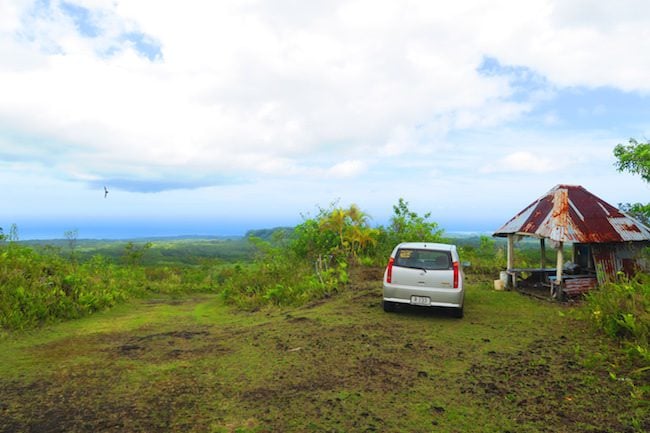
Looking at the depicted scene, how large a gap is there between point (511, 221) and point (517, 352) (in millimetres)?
7771

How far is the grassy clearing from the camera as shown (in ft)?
15.9

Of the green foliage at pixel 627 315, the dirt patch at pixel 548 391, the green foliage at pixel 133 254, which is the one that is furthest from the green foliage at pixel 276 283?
the green foliage at pixel 627 315

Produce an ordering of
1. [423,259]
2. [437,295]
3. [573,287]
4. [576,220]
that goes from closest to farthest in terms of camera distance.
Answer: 1. [437,295]
2. [423,259]
3. [576,220]
4. [573,287]

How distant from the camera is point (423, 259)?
32.1 feet

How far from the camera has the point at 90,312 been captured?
448 inches

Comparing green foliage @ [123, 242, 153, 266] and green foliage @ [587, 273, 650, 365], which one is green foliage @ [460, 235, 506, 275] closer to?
green foliage @ [587, 273, 650, 365]

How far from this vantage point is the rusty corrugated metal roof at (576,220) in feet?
38.9

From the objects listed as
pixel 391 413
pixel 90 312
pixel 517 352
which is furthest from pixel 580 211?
pixel 90 312

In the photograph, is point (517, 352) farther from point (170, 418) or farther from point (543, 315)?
point (170, 418)

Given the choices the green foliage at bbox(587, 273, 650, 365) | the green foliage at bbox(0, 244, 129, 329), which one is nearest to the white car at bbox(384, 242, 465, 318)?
the green foliage at bbox(587, 273, 650, 365)

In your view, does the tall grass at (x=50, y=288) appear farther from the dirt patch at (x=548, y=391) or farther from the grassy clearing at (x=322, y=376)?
the dirt patch at (x=548, y=391)

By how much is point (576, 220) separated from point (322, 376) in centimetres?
959

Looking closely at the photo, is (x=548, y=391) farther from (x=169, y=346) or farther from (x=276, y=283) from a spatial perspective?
(x=276, y=283)

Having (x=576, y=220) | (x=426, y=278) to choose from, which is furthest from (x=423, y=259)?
(x=576, y=220)
